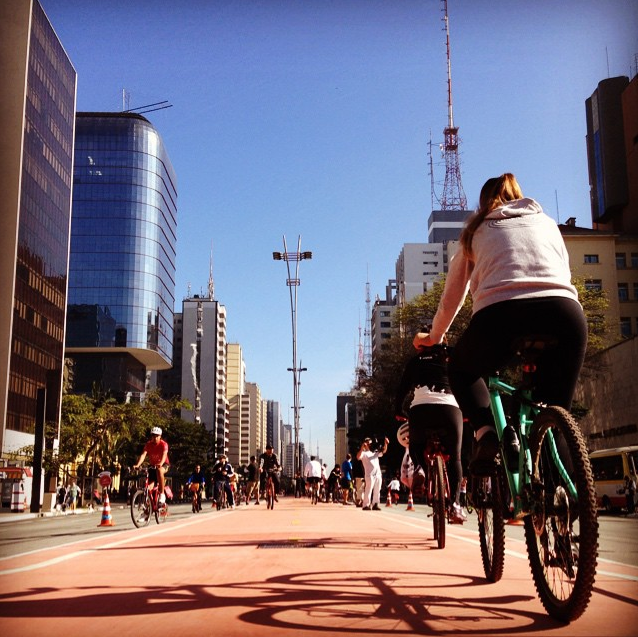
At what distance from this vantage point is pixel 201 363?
193500 millimetres

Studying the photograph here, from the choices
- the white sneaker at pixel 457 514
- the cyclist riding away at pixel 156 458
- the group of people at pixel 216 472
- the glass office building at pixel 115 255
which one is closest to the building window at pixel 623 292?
the group of people at pixel 216 472

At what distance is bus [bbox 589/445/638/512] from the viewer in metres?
32.7

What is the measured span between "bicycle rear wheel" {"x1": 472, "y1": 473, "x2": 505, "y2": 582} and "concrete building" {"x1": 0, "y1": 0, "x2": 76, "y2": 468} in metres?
51.5

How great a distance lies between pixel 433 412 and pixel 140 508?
334 inches

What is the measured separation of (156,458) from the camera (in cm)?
1460

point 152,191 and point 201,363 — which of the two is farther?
point 201,363

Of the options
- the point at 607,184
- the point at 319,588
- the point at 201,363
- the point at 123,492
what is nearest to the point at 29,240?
the point at 123,492

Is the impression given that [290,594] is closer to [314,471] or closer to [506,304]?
[506,304]

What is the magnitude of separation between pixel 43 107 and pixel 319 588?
73.2m

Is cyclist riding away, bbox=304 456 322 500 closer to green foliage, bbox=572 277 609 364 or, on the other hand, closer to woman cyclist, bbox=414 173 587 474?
green foliage, bbox=572 277 609 364

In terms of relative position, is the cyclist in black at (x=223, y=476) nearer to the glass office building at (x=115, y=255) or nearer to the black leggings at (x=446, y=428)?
the black leggings at (x=446, y=428)

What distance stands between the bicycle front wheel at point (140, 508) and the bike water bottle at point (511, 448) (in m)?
10.7

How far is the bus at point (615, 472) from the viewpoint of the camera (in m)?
32.7

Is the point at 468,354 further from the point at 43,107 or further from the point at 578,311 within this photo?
the point at 43,107
